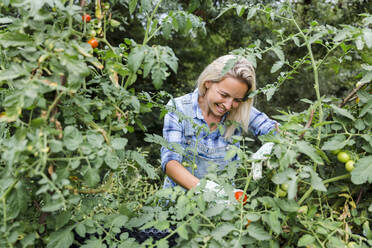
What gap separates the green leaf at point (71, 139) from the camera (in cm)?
87

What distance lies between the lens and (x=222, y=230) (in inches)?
37.3

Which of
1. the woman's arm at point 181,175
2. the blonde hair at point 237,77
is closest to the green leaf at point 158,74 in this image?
the woman's arm at point 181,175

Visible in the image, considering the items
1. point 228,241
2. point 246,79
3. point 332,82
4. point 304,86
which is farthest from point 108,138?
point 332,82

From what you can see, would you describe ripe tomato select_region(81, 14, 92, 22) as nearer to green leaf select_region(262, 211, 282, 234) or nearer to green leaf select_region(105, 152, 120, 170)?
green leaf select_region(105, 152, 120, 170)

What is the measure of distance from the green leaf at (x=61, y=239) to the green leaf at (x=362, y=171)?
811mm

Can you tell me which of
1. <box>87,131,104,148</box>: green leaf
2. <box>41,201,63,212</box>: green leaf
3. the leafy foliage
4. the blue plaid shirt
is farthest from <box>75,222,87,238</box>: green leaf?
the blue plaid shirt

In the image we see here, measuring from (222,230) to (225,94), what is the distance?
40.6 inches

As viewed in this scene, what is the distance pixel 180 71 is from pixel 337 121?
15.6 feet

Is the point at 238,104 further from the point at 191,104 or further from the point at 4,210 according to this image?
the point at 4,210

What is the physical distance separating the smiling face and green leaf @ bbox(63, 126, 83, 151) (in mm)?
1093

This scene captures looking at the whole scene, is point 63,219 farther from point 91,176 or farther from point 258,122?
point 258,122

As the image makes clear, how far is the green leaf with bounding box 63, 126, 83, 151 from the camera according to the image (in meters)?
0.87

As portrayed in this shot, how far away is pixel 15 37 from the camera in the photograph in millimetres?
895

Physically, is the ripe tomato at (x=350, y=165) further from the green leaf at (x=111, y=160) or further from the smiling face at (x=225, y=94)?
the smiling face at (x=225, y=94)
